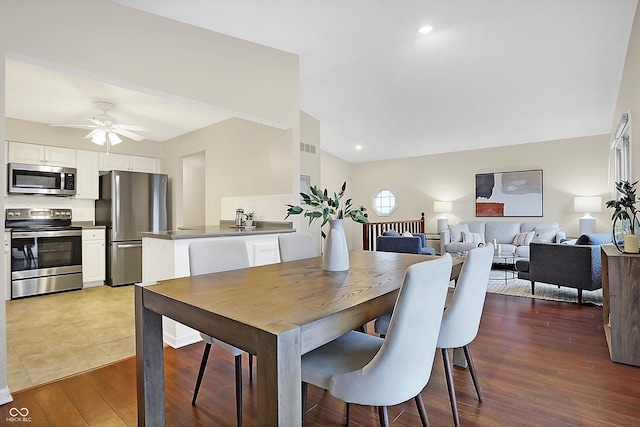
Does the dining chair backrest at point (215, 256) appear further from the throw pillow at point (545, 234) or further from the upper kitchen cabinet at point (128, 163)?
the throw pillow at point (545, 234)

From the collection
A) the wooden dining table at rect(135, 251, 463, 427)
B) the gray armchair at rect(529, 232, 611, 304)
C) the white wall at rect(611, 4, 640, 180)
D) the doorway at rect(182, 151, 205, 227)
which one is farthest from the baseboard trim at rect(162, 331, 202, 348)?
the white wall at rect(611, 4, 640, 180)

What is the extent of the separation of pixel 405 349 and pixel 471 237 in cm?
603

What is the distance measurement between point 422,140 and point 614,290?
491 centimetres

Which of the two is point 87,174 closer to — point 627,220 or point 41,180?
point 41,180

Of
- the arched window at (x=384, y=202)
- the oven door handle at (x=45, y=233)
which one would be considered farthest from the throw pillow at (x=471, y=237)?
the oven door handle at (x=45, y=233)

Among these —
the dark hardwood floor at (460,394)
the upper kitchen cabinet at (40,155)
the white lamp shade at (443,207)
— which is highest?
the upper kitchen cabinet at (40,155)

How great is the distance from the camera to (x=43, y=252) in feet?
14.8

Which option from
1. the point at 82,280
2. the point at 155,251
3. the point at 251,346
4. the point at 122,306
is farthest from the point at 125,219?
the point at 251,346

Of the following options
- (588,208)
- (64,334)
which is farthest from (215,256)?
(588,208)

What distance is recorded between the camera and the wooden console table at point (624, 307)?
7.93 ft

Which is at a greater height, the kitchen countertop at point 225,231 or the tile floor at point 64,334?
the kitchen countertop at point 225,231

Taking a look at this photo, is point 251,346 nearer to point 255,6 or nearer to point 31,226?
point 255,6

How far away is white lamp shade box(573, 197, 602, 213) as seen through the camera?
230 inches

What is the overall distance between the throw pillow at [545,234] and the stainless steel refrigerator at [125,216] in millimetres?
6422
